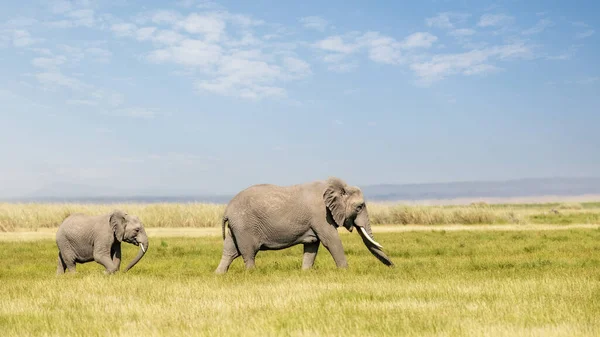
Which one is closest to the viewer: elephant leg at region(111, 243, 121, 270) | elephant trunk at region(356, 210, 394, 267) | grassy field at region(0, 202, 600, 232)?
elephant trunk at region(356, 210, 394, 267)

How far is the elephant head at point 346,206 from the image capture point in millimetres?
13180

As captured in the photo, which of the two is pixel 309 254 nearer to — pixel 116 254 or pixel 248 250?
pixel 248 250

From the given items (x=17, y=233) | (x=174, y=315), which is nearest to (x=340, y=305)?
(x=174, y=315)

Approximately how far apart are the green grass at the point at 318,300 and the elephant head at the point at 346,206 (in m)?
0.87

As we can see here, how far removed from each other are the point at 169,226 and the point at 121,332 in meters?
29.6

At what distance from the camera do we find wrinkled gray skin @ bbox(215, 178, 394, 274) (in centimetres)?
1311

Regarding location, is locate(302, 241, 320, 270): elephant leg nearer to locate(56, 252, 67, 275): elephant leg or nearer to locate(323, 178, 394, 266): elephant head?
locate(323, 178, 394, 266): elephant head

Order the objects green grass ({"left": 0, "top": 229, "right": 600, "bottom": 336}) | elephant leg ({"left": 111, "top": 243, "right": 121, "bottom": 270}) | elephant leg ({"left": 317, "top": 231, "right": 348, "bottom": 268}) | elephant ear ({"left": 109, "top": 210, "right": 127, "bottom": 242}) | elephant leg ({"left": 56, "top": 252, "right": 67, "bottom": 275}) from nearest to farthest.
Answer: green grass ({"left": 0, "top": 229, "right": 600, "bottom": 336}) → elephant leg ({"left": 317, "top": 231, "right": 348, "bottom": 268}) → elephant ear ({"left": 109, "top": 210, "right": 127, "bottom": 242}) → elephant leg ({"left": 111, "top": 243, "right": 121, "bottom": 270}) → elephant leg ({"left": 56, "top": 252, "right": 67, "bottom": 275})

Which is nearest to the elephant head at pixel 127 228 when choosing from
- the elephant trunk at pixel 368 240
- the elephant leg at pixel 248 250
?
the elephant leg at pixel 248 250

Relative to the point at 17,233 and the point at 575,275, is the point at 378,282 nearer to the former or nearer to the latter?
the point at 575,275

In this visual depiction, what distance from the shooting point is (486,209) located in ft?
128

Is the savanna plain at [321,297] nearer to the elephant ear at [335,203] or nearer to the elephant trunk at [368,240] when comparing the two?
the elephant trunk at [368,240]

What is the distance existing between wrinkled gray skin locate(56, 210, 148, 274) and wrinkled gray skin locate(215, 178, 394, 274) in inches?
78.5

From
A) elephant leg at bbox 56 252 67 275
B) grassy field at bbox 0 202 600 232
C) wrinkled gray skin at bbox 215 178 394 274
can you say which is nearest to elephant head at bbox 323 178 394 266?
wrinkled gray skin at bbox 215 178 394 274
